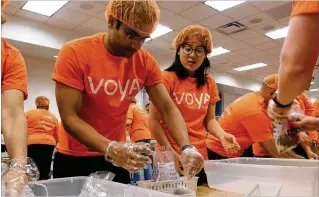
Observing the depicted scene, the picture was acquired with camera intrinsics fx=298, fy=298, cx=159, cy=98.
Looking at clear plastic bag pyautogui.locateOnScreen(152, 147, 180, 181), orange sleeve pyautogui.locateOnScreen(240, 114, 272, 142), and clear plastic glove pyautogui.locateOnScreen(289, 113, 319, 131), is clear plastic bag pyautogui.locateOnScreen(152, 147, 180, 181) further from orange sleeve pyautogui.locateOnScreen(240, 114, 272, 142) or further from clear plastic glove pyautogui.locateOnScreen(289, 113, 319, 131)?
orange sleeve pyautogui.locateOnScreen(240, 114, 272, 142)

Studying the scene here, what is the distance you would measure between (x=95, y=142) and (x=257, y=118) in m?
1.17

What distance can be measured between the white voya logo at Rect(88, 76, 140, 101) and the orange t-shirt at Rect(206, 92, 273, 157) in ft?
3.01

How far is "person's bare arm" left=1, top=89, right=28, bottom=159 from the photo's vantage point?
1000 millimetres

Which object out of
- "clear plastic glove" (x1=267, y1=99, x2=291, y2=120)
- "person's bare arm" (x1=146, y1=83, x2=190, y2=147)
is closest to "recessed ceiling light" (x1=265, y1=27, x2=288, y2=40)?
"person's bare arm" (x1=146, y1=83, x2=190, y2=147)

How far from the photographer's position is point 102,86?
1146mm

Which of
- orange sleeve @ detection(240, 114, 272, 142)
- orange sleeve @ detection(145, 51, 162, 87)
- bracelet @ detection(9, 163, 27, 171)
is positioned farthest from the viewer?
orange sleeve @ detection(240, 114, 272, 142)

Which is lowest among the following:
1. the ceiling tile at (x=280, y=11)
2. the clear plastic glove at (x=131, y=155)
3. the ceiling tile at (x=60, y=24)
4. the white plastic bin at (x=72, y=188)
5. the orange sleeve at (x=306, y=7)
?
the white plastic bin at (x=72, y=188)

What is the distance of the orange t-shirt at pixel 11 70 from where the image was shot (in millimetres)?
1067

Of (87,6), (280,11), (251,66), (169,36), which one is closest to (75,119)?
(87,6)

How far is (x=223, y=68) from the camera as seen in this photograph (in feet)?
27.8

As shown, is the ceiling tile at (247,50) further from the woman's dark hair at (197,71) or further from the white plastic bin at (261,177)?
the white plastic bin at (261,177)

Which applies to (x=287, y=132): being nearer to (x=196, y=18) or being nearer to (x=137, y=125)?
(x=137, y=125)

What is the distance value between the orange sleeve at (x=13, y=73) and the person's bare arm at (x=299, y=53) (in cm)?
89

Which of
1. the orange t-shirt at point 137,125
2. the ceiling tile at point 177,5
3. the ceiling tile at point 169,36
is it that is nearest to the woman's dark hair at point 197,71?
the orange t-shirt at point 137,125
